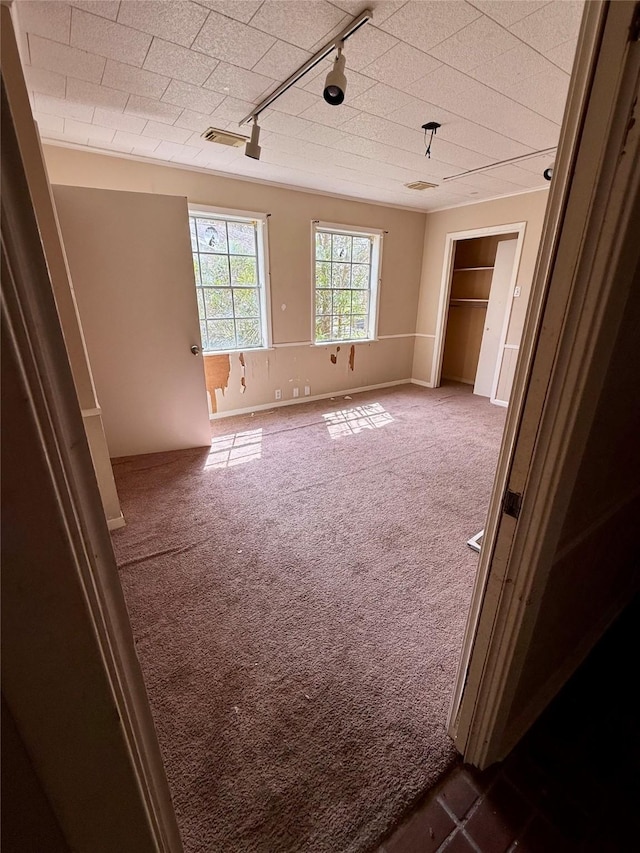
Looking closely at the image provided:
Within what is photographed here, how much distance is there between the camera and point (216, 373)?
414cm

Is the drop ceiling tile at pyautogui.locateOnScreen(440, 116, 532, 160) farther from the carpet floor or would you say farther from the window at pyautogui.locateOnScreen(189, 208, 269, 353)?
the carpet floor

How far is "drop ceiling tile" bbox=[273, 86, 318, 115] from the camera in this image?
212 centimetres

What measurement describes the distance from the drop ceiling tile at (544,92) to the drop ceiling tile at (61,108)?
106 inches

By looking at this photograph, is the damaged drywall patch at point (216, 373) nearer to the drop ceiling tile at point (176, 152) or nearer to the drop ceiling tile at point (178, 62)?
the drop ceiling tile at point (176, 152)

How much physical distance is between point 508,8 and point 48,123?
119 inches

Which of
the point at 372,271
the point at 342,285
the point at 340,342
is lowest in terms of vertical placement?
the point at 340,342

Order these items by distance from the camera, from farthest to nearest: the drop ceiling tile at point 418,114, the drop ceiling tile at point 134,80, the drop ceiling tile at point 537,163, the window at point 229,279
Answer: the window at point 229,279, the drop ceiling tile at point 537,163, the drop ceiling tile at point 418,114, the drop ceiling tile at point 134,80

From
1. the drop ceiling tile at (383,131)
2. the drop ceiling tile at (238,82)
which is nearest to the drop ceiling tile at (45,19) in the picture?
the drop ceiling tile at (238,82)

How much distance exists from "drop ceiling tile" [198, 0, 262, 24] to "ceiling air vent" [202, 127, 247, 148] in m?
1.23

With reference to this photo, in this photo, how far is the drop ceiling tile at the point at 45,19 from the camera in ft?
4.89

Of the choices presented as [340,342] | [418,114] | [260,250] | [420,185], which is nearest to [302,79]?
[418,114]

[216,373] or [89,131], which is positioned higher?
[89,131]

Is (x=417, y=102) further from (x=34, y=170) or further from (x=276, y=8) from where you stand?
(x=34, y=170)

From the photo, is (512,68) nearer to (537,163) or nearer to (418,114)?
(418,114)
